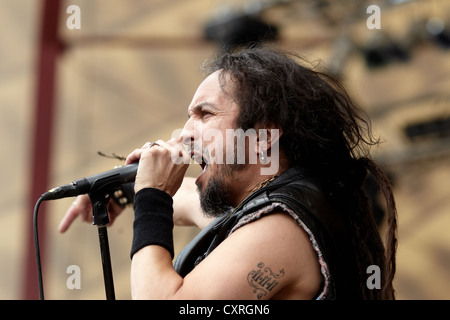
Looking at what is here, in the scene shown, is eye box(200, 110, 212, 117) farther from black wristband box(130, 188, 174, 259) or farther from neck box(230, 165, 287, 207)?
black wristband box(130, 188, 174, 259)

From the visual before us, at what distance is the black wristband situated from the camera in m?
1.45

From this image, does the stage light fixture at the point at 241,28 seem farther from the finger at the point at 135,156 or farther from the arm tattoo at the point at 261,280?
the arm tattoo at the point at 261,280

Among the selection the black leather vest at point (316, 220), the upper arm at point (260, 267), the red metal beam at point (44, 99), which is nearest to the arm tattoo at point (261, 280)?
the upper arm at point (260, 267)

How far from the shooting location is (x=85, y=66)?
616cm

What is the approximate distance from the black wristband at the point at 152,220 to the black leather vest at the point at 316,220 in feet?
0.54

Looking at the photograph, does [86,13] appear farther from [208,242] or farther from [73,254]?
[208,242]

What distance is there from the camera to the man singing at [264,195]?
4.70 ft

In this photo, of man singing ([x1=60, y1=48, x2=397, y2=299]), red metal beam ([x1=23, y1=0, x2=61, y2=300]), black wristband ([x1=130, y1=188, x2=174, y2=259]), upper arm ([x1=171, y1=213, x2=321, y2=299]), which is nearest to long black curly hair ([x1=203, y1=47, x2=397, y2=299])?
man singing ([x1=60, y1=48, x2=397, y2=299])

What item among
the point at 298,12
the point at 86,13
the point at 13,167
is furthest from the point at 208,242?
the point at 13,167

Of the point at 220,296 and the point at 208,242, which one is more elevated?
the point at 208,242

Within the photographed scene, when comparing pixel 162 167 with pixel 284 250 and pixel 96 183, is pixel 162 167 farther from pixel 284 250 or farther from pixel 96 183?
pixel 284 250
